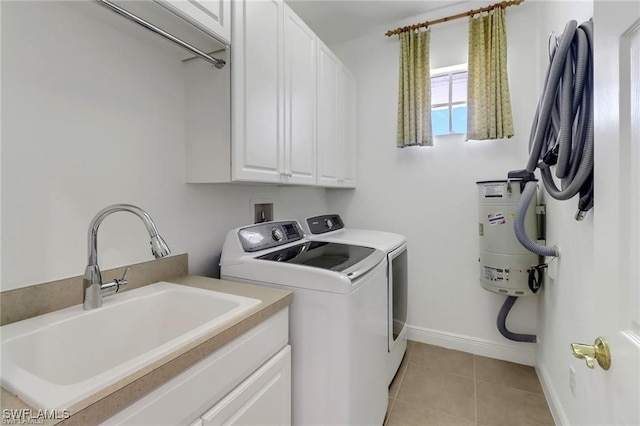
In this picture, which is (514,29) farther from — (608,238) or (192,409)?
(192,409)

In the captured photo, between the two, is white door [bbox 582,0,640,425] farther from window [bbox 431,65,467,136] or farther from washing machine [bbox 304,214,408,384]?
window [bbox 431,65,467,136]

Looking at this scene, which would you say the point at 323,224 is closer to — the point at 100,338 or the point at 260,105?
the point at 260,105

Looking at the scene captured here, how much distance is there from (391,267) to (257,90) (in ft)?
4.19

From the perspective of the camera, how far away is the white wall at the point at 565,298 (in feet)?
4.00

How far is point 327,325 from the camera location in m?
1.23

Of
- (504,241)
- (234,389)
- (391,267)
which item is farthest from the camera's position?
(504,241)

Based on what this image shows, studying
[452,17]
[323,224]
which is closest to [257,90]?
[323,224]

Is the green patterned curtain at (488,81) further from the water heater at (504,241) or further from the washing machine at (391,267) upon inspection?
the washing machine at (391,267)

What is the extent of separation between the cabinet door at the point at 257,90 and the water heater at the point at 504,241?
4.97 ft

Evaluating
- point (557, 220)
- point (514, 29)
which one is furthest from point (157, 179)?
point (514, 29)

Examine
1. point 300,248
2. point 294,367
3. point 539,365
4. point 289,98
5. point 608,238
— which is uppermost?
point 289,98

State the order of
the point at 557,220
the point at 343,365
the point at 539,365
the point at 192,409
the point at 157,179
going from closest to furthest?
the point at 192,409
the point at 343,365
the point at 157,179
the point at 557,220
the point at 539,365

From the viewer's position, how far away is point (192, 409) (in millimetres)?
803

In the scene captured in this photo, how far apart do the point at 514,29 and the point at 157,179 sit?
2.66 metres
